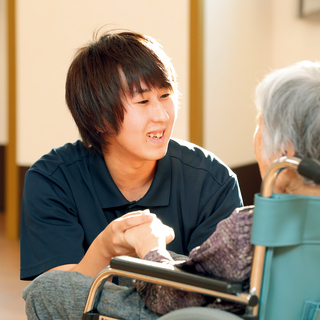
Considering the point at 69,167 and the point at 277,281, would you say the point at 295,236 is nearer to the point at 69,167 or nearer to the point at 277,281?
the point at 277,281

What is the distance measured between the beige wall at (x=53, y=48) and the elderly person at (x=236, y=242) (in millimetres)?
2367

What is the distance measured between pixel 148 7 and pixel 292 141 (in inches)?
107

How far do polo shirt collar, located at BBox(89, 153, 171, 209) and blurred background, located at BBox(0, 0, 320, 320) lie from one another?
1744 millimetres

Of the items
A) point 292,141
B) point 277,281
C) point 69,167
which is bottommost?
point 277,281

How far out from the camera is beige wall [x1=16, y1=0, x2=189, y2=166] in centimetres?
344

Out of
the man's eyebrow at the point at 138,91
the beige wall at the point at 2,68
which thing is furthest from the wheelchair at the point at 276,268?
the beige wall at the point at 2,68

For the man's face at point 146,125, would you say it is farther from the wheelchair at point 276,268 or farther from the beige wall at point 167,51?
the beige wall at point 167,51

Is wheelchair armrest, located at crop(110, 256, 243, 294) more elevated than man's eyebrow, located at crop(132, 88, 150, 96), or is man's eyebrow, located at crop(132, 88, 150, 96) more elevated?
man's eyebrow, located at crop(132, 88, 150, 96)

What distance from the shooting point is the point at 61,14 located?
3.57 meters

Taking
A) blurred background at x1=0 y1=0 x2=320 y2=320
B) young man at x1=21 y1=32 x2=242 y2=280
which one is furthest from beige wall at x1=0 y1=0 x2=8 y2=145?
young man at x1=21 y1=32 x2=242 y2=280

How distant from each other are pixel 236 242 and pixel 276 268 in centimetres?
9

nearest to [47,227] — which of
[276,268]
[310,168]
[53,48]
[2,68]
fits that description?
[276,268]

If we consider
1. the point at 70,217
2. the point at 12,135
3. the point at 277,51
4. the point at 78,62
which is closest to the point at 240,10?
the point at 277,51

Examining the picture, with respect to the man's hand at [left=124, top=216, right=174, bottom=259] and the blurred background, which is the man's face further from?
the blurred background
